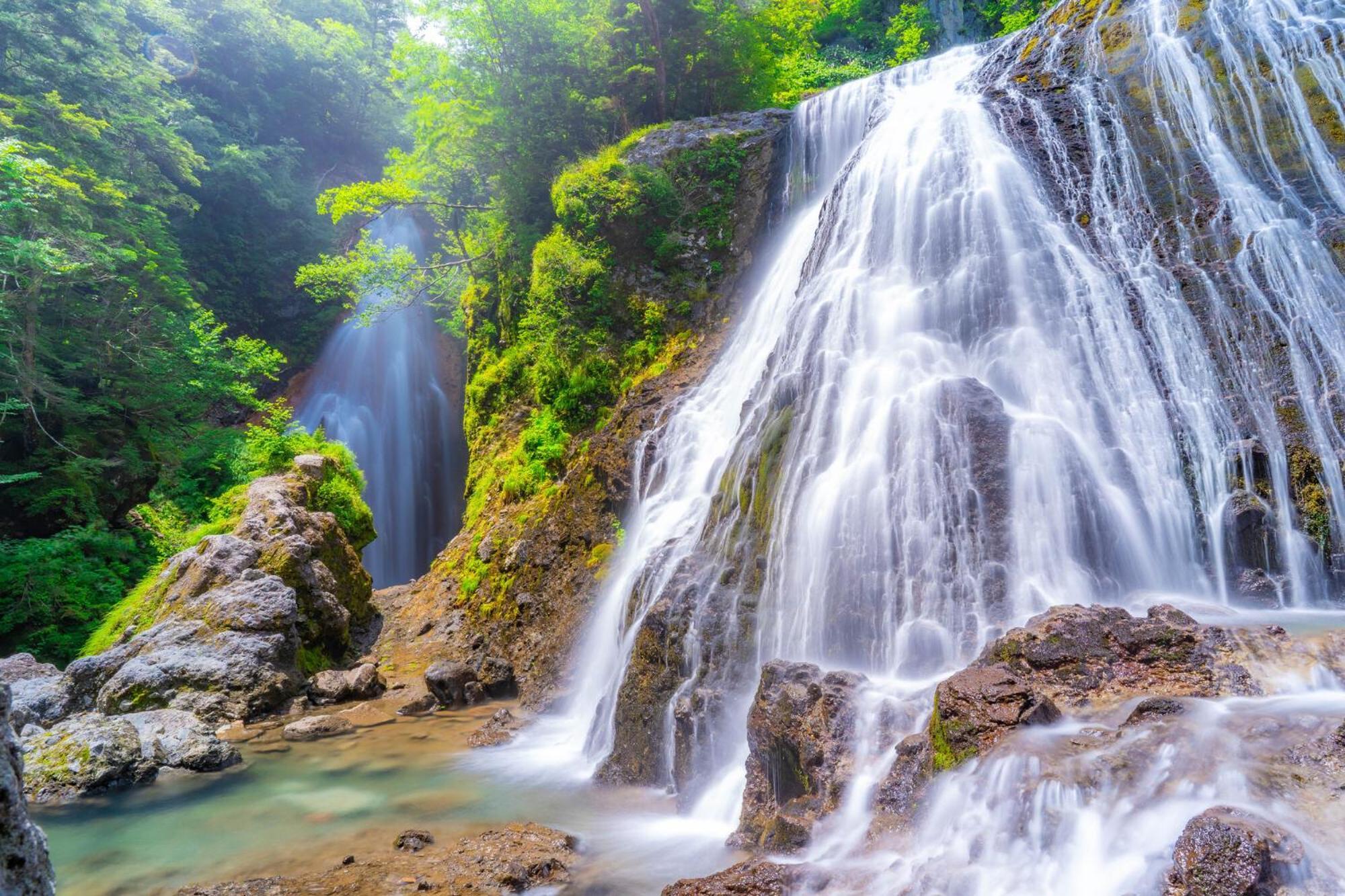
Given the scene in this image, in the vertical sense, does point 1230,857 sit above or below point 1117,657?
below

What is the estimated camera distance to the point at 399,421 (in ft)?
75.5

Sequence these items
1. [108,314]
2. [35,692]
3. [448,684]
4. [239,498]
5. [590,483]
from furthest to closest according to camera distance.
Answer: [108,314], [239,498], [590,483], [448,684], [35,692]

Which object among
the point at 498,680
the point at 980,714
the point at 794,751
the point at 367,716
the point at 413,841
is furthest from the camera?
the point at 498,680

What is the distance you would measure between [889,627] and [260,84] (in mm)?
30643

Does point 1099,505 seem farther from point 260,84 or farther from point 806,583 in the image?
point 260,84

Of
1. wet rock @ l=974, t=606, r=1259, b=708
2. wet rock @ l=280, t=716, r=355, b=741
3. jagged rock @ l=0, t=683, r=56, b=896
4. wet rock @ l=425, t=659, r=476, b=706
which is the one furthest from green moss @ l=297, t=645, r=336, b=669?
wet rock @ l=974, t=606, r=1259, b=708

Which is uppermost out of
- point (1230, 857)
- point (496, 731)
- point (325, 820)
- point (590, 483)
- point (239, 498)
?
point (239, 498)

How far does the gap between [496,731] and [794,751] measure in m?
4.75

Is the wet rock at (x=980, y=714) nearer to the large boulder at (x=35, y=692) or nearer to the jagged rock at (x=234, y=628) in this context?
the jagged rock at (x=234, y=628)

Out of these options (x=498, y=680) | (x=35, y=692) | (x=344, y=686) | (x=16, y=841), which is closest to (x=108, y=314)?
(x=35, y=692)

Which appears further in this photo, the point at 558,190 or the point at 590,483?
the point at 558,190

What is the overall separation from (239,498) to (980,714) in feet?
44.1

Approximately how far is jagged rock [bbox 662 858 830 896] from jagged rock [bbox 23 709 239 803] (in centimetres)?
623

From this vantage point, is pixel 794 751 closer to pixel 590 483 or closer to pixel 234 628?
pixel 590 483
